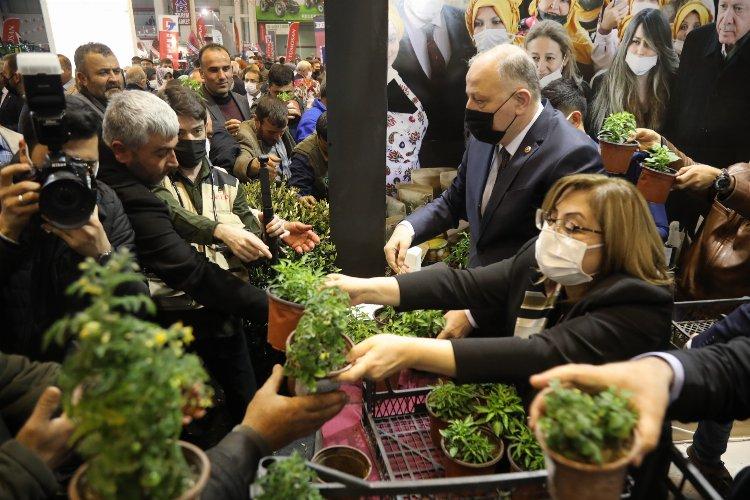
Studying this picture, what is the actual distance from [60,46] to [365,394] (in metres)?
10.3

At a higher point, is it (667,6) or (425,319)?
(667,6)

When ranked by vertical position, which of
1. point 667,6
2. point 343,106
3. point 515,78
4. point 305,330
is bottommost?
point 305,330

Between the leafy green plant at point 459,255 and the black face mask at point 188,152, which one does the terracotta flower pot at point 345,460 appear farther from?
the leafy green plant at point 459,255

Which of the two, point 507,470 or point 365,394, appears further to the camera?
point 365,394

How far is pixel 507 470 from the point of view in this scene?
74.8 inches

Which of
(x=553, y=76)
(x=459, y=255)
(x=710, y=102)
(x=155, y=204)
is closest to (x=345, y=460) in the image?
(x=155, y=204)

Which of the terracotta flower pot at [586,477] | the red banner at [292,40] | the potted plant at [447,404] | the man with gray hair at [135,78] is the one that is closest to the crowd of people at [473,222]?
the terracotta flower pot at [586,477]

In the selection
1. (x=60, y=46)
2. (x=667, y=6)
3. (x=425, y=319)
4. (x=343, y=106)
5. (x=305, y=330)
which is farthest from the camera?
(x=60, y=46)

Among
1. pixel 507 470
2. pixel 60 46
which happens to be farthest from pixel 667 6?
pixel 60 46

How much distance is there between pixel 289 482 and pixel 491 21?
506 centimetres

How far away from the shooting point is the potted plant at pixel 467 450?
1797mm

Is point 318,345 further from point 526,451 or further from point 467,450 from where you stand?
point 526,451

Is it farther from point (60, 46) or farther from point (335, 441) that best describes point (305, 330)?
point (60, 46)

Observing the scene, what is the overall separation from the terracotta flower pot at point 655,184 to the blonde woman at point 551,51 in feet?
7.46
